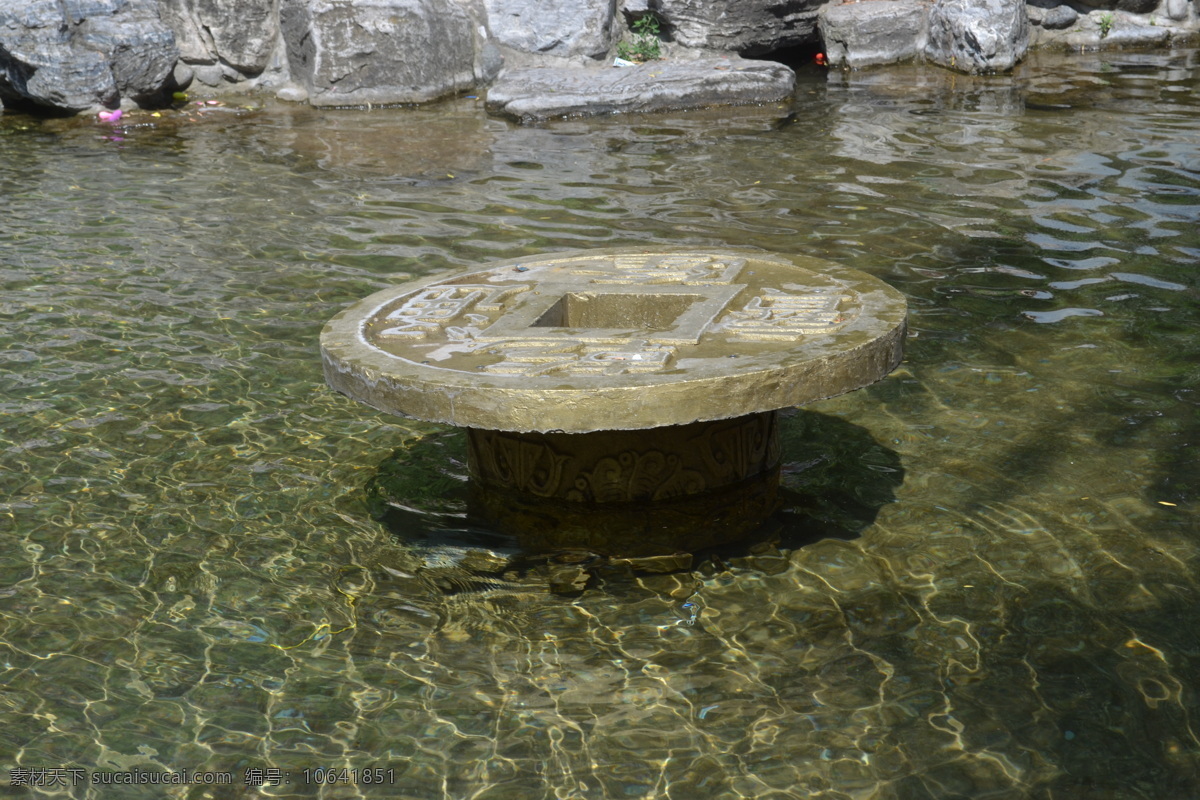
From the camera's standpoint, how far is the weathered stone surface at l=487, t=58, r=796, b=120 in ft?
35.8

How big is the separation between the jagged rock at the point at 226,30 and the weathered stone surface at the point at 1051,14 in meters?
7.99

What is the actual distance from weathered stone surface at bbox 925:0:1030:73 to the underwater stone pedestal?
346 inches

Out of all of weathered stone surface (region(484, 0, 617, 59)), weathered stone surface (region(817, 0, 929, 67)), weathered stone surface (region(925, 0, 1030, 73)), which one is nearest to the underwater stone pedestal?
weathered stone surface (region(484, 0, 617, 59))

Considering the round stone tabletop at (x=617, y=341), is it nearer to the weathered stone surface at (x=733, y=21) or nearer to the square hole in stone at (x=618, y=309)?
the square hole in stone at (x=618, y=309)

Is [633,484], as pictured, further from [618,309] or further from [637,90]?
[637,90]

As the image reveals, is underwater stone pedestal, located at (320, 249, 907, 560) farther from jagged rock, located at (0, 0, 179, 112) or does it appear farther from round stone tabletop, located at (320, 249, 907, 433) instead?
jagged rock, located at (0, 0, 179, 112)

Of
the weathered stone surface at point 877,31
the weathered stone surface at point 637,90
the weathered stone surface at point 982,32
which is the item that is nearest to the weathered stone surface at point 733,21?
the weathered stone surface at point 877,31

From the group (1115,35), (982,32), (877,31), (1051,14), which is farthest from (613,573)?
(1115,35)

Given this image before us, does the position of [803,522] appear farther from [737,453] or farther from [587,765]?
[587,765]

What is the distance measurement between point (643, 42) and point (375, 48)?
2.72 metres

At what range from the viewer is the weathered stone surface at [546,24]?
1195cm

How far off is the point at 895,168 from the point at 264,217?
433 cm

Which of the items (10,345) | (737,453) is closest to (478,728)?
(737,453)

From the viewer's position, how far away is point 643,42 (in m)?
12.3
